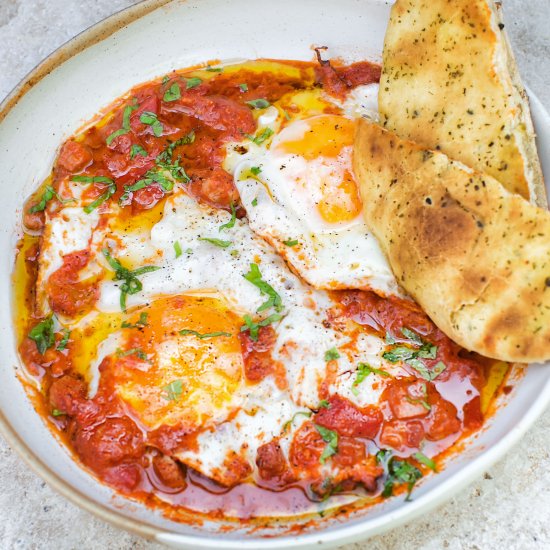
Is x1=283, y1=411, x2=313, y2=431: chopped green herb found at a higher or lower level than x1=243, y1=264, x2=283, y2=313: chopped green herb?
lower

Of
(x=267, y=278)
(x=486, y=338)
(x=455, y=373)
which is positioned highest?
(x=267, y=278)

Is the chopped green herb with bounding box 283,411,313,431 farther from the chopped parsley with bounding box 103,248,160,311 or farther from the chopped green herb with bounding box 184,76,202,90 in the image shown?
the chopped green herb with bounding box 184,76,202,90

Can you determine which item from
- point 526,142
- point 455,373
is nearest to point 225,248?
point 455,373

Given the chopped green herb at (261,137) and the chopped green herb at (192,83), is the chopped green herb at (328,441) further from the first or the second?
the chopped green herb at (192,83)

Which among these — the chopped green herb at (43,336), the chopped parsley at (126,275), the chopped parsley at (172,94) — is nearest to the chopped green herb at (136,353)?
the chopped parsley at (126,275)

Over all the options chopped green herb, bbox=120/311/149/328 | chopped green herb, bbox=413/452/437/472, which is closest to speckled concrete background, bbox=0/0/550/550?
chopped green herb, bbox=413/452/437/472

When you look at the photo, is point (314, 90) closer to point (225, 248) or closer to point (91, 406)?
point (225, 248)
